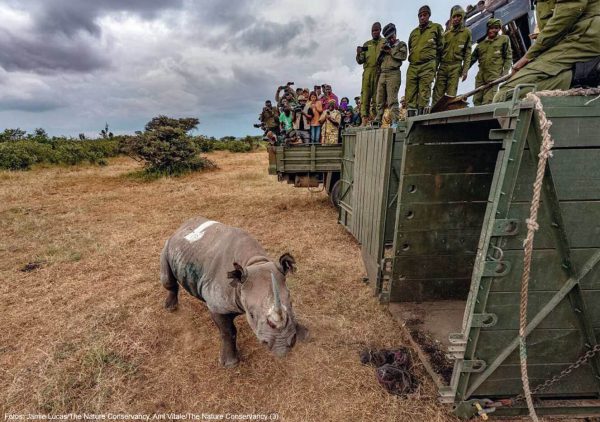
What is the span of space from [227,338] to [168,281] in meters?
1.48

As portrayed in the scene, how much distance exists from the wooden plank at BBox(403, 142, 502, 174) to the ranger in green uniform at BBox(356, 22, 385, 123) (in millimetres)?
5376

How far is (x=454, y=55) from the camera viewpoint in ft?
25.3

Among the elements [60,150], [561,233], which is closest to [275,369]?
[561,233]

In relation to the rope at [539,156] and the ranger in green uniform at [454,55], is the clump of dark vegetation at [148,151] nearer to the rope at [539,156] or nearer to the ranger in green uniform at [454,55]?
the ranger in green uniform at [454,55]

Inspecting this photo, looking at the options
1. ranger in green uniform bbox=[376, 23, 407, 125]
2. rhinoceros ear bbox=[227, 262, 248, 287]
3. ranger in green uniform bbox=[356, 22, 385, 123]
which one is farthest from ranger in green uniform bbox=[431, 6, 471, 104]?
rhinoceros ear bbox=[227, 262, 248, 287]

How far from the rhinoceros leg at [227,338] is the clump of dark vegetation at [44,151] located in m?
20.7

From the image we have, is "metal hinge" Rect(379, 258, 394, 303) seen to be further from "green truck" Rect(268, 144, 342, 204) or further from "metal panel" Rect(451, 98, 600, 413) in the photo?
"green truck" Rect(268, 144, 342, 204)

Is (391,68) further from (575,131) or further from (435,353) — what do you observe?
(435,353)

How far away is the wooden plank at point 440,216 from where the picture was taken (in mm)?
4493

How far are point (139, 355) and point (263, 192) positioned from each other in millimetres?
10039

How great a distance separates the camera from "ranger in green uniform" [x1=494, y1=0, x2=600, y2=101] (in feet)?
9.80

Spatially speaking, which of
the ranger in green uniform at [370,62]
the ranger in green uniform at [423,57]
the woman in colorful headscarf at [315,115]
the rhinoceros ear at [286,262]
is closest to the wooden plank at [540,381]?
the rhinoceros ear at [286,262]

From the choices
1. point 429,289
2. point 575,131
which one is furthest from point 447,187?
point 575,131

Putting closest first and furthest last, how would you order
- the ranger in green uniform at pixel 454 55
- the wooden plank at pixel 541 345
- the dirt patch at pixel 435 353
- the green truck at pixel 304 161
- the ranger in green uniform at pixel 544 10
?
the wooden plank at pixel 541 345 < the ranger in green uniform at pixel 544 10 < the dirt patch at pixel 435 353 < the ranger in green uniform at pixel 454 55 < the green truck at pixel 304 161
